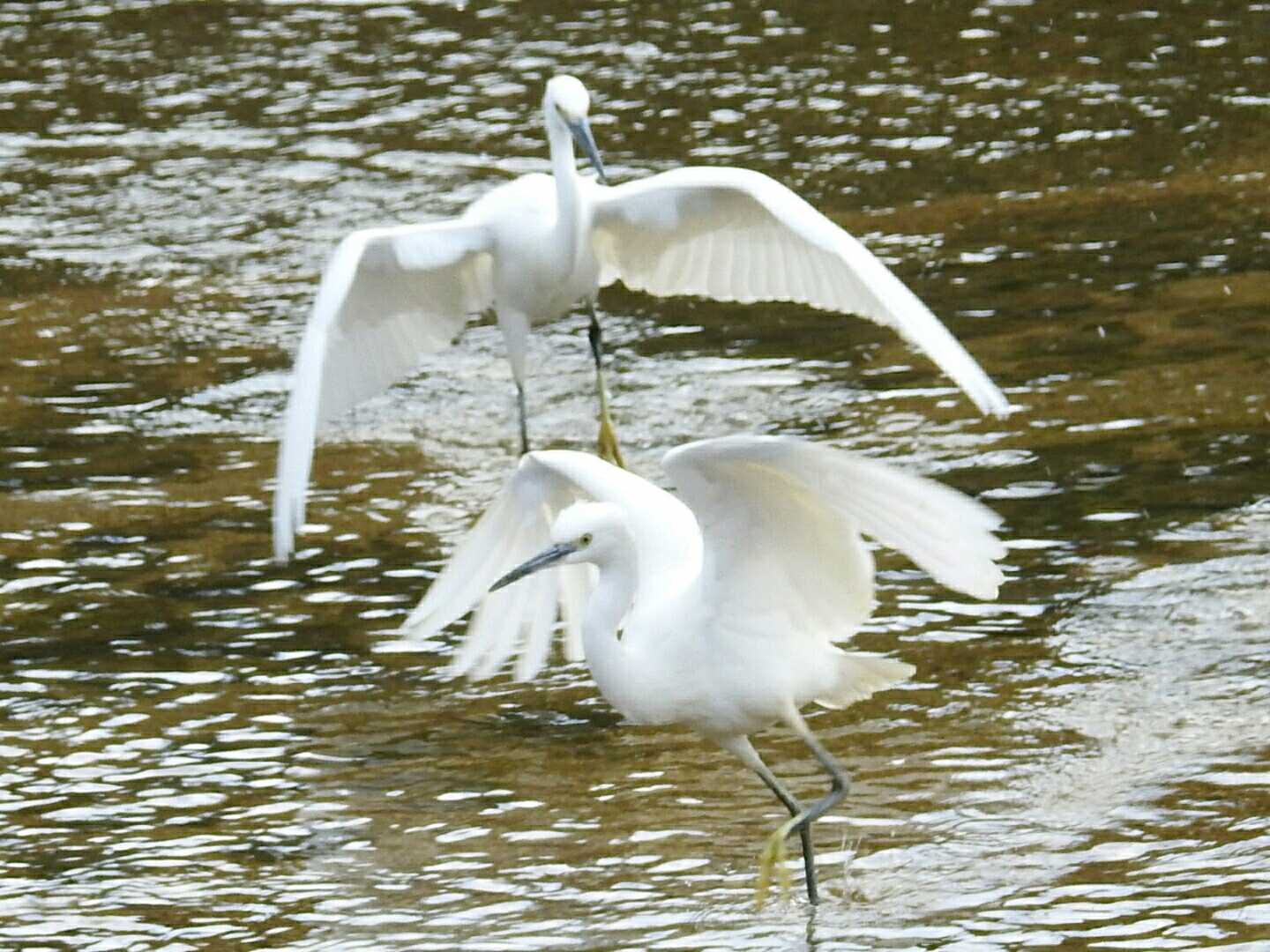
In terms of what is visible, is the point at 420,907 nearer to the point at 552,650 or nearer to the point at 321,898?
the point at 321,898

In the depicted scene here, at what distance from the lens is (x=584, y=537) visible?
17.8 ft

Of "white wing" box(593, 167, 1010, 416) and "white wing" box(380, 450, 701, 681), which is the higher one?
"white wing" box(593, 167, 1010, 416)

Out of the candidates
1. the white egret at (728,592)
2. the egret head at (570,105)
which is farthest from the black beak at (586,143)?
the white egret at (728,592)

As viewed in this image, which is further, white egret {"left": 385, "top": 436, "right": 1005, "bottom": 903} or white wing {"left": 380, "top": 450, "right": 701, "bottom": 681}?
white wing {"left": 380, "top": 450, "right": 701, "bottom": 681}

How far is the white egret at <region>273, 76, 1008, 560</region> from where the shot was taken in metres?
7.32

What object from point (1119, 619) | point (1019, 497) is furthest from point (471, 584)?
point (1019, 497)

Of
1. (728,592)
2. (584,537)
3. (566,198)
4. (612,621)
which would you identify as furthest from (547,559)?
(566,198)

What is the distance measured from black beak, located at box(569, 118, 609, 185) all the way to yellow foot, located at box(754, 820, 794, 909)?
3527 millimetres

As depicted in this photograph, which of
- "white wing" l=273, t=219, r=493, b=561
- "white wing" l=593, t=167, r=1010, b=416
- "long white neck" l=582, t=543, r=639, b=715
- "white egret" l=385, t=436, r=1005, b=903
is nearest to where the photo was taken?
"white egret" l=385, t=436, r=1005, b=903

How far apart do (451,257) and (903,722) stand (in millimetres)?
2781

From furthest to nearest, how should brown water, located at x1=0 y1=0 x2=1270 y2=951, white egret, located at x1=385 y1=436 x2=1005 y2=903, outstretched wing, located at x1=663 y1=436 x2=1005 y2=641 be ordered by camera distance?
brown water, located at x1=0 y1=0 x2=1270 y2=951 → white egret, located at x1=385 y1=436 x2=1005 y2=903 → outstretched wing, located at x1=663 y1=436 x2=1005 y2=641

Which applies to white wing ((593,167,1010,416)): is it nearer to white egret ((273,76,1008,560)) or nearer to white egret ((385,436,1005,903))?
white egret ((273,76,1008,560))

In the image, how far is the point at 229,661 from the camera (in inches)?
292

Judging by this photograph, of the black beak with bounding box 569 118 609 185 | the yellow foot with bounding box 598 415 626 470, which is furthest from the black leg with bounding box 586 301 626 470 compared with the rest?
the black beak with bounding box 569 118 609 185
